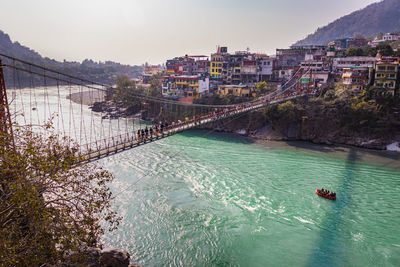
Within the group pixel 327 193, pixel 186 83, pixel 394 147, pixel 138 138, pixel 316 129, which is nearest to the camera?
pixel 138 138

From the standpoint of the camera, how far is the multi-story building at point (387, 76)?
20281 mm

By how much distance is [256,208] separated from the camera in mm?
10984

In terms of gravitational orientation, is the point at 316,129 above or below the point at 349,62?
below

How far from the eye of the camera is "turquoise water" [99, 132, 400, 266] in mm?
8453

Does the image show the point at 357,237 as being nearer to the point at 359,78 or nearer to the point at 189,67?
the point at 359,78

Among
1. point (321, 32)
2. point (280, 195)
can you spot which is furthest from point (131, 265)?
point (321, 32)

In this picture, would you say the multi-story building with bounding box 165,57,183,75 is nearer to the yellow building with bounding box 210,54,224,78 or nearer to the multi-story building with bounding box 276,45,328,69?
the yellow building with bounding box 210,54,224,78

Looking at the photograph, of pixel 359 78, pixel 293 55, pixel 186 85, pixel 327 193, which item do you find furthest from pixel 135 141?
pixel 293 55

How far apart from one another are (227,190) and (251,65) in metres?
21.7

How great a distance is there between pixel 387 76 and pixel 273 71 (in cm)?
1297

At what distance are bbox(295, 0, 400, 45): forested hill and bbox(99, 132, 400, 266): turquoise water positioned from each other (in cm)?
11387

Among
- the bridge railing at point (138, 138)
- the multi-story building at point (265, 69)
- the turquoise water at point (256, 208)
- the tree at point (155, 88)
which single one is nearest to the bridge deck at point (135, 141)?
the bridge railing at point (138, 138)

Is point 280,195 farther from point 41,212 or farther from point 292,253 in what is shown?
point 41,212

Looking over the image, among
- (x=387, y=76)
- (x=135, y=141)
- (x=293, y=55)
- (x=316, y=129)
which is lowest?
(x=316, y=129)
